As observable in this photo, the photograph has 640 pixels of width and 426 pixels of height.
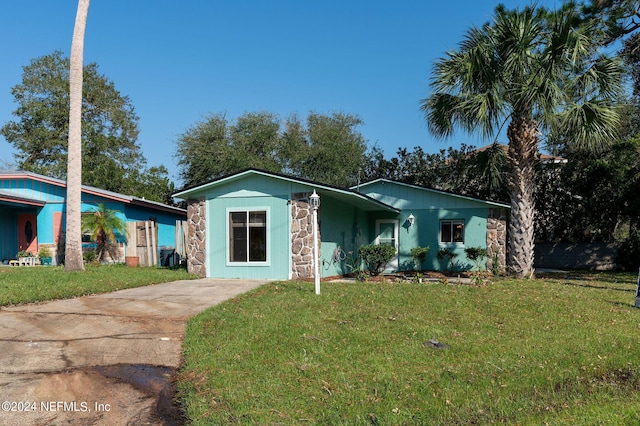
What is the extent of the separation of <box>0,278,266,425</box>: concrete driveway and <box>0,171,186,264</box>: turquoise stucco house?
9125 millimetres

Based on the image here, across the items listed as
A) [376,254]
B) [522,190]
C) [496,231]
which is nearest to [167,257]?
[376,254]

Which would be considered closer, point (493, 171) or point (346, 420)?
point (346, 420)

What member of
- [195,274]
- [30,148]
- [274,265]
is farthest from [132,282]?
[30,148]

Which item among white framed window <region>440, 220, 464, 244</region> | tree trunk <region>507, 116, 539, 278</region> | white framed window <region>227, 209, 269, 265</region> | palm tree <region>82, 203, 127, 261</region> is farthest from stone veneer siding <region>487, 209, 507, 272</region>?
palm tree <region>82, 203, 127, 261</region>

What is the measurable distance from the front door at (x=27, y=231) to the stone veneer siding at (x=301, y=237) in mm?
11757

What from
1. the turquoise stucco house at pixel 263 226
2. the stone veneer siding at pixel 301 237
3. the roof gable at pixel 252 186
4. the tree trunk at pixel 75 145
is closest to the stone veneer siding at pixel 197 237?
the turquoise stucco house at pixel 263 226

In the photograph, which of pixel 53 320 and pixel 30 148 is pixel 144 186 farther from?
pixel 53 320

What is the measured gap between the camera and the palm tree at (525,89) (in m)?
12.9

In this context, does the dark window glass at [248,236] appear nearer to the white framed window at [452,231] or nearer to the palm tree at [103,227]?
the palm tree at [103,227]

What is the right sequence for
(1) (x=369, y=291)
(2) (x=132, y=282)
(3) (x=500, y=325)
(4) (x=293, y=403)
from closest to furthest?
(4) (x=293, y=403), (3) (x=500, y=325), (1) (x=369, y=291), (2) (x=132, y=282)

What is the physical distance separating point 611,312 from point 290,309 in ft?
19.0

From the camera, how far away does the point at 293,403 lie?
422 cm

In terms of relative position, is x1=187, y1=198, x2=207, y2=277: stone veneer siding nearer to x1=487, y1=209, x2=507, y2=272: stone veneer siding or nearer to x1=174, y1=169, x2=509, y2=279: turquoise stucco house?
x1=174, y1=169, x2=509, y2=279: turquoise stucco house

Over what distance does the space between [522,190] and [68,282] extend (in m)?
12.8
